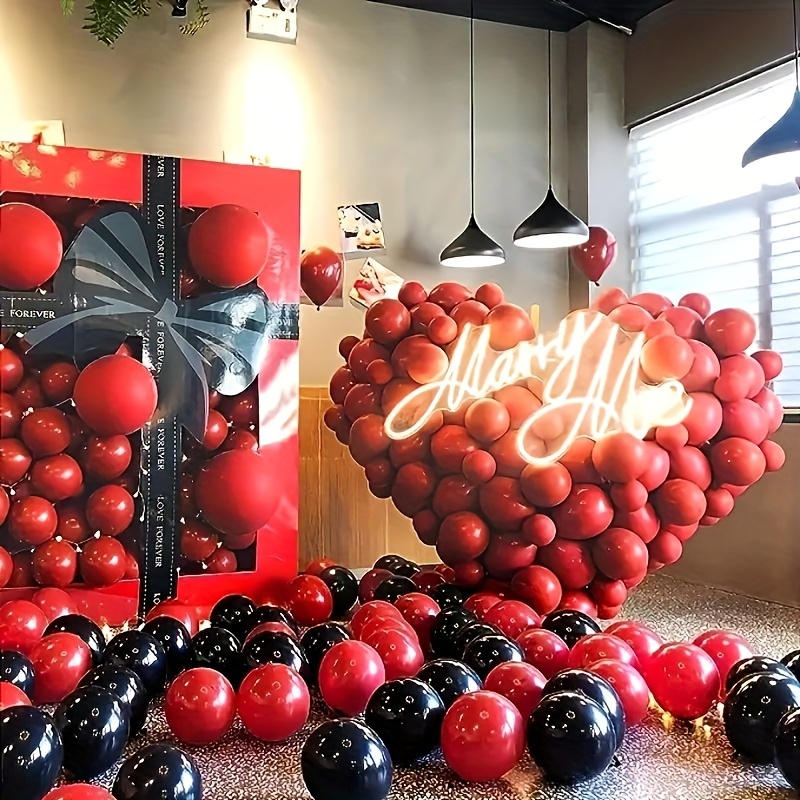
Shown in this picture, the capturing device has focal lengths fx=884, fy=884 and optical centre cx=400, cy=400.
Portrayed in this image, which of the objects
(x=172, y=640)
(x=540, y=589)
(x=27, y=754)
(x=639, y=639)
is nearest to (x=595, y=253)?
(x=540, y=589)

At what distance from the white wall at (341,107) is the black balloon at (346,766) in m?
0.97

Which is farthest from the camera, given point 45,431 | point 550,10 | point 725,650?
point 550,10

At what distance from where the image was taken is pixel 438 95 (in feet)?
5.89

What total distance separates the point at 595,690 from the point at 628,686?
0.31 ft

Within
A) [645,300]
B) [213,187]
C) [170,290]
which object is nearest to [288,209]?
[213,187]

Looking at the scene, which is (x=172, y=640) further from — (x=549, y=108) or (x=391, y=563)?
(x=549, y=108)

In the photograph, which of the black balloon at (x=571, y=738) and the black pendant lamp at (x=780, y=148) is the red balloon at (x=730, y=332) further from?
the black balloon at (x=571, y=738)

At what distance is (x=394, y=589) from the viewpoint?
4.29 feet

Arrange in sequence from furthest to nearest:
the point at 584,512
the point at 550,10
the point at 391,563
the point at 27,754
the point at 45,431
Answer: the point at 550,10 → the point at 391,563 → the point at 584,512 → the point at 45,431 → the point at 27,754

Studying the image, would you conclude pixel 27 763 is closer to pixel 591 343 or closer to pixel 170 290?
pixel 170 290

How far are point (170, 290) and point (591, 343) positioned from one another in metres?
0.60

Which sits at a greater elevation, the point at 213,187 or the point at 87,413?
the point at 213,187

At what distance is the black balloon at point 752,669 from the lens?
88cm

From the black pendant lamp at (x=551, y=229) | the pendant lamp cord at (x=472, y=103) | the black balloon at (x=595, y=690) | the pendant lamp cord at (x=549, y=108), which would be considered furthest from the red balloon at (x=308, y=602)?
the pendant lamp cord at (x=549, y=108)
